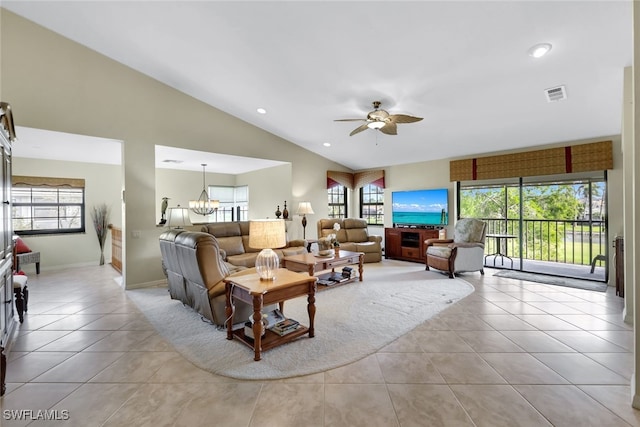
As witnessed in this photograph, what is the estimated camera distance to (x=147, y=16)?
3.35 meters

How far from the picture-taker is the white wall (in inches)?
233

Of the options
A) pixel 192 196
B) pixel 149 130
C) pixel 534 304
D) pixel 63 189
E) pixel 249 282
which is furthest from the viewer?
pixel 192 196

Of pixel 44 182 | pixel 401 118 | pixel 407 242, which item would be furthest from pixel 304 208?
pixel 44 182

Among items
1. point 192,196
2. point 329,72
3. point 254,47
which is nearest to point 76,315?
point 254,47

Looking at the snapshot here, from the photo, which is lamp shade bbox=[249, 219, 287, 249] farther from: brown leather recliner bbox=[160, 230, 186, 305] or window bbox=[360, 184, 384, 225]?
window bbox=[360, 184, 384, 225]

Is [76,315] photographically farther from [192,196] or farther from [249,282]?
[192,196]

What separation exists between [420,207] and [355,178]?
217 cm

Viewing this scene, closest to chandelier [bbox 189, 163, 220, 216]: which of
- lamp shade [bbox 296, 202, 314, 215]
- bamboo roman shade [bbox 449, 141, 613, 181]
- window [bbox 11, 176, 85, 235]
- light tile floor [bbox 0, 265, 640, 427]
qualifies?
window [bbox 11, 176, 85, 235]

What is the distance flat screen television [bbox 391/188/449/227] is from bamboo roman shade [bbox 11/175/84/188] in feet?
24.7

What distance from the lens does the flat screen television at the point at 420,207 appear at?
6.56 m

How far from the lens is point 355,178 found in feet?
27.2

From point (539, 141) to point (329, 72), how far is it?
424 cm

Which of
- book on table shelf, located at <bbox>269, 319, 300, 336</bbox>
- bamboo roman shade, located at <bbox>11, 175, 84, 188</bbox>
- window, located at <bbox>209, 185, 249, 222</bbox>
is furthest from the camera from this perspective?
window, located at <bbox>209, 185, 249, 222</bbox>

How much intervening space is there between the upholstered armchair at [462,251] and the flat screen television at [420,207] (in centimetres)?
79
